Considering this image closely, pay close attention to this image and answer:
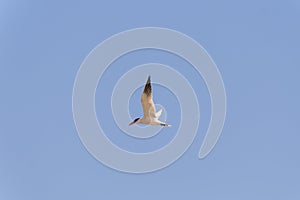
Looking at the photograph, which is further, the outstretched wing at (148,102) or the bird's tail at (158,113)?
the bird's tail at (158,113)

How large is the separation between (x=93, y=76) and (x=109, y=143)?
1.60 m

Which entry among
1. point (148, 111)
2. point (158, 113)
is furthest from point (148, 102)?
point (158, 113)

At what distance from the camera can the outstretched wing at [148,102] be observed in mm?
10739

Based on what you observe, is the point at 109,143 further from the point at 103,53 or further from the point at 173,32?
the point at 173,32

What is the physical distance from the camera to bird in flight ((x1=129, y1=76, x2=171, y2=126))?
1079cm

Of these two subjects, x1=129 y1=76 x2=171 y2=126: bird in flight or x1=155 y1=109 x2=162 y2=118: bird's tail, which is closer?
x1=129 y1=76 x2=171 y2=126: bird in flight

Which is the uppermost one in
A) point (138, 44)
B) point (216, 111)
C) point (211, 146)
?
point (138, 44)

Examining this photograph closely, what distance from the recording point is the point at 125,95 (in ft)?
43.5

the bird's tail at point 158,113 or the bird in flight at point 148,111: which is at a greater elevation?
the bird's tail at point 158,113

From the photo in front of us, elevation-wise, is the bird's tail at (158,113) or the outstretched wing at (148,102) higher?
the bird's tail at (158,113)

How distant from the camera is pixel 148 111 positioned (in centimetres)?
1145

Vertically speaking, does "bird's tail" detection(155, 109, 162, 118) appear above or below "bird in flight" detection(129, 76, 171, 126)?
above

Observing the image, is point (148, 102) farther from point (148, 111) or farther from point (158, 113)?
point (158, 113)

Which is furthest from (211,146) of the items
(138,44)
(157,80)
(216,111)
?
(138,44)
